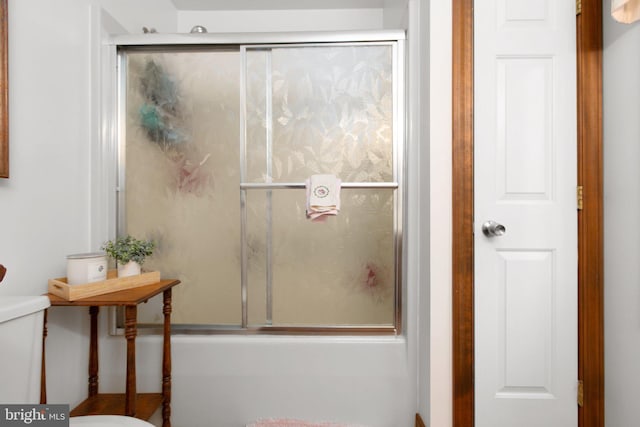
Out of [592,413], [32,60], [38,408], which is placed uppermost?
[32,60]

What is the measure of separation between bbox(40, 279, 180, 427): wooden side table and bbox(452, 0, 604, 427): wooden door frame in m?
1.25

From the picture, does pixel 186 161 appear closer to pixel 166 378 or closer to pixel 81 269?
pixel 81 269

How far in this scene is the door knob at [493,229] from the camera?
1.47 meters

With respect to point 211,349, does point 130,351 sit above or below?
above

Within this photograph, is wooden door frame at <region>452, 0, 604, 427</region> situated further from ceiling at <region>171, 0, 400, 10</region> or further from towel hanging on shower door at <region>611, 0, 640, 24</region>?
ceiling at <region>171, 0, 400, 10</region>

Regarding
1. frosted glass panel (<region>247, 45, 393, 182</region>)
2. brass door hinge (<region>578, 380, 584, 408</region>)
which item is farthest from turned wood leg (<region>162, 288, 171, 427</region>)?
brass door hinge (<region>578, 380, 584, 408</region>)

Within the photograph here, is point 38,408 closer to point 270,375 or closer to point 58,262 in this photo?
point 58,262

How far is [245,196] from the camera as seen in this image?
1.83 m

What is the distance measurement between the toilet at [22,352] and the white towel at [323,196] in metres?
1.06

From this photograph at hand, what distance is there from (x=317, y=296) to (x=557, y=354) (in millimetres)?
1058

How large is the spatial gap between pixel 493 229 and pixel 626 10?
855mm

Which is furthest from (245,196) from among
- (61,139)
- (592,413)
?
(592,413)

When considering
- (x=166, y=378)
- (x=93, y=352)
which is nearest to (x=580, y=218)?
(x=166, y=378)

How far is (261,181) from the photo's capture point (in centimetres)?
183
